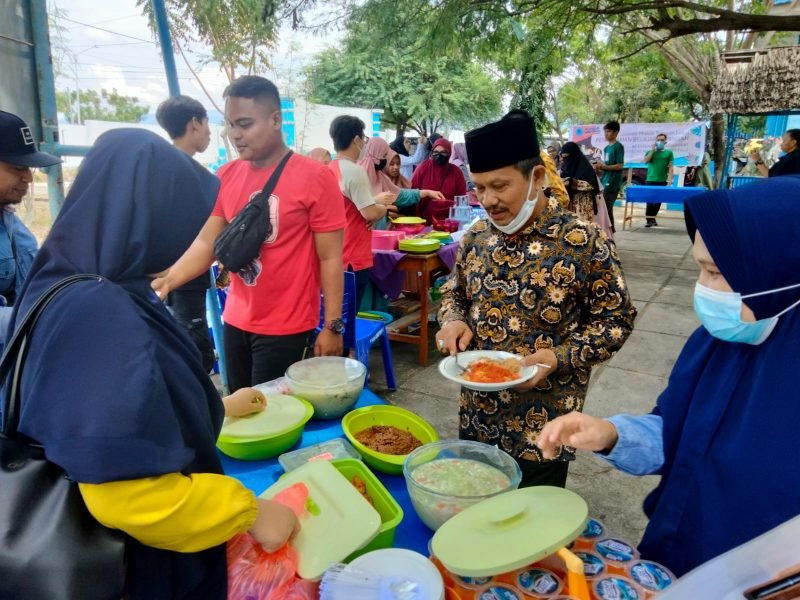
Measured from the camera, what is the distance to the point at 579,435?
116 centimetres

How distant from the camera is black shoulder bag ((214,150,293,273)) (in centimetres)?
212

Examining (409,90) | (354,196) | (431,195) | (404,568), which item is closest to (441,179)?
(431,195)

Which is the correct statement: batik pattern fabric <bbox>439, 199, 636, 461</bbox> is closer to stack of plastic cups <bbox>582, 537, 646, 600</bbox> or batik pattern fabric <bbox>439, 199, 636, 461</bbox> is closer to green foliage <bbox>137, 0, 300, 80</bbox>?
stack of plastic cups <bbox>582, 537, 646, 600</bbox>

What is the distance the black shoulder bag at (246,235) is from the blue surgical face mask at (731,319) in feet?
5.50

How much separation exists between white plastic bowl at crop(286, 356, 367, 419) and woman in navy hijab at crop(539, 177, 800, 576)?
2.54 feet

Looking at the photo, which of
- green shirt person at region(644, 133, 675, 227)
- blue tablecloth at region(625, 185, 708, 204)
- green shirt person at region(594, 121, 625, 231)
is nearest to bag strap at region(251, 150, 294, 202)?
green shirt person at region(594, 121, 625, 231)

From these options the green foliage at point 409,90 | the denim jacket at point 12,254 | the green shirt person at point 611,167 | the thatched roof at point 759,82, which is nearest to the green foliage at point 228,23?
the denim jacket at point 12,254

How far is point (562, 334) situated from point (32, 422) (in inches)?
58.1

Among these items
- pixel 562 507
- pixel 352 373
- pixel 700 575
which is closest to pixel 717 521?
pixel 562 507

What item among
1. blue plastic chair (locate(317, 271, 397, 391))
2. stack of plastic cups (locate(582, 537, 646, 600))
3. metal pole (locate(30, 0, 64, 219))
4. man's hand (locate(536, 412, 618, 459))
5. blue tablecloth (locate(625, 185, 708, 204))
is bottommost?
blue plastic chair (locate(317, 271, 397, 391))

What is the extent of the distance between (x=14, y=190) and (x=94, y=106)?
6407 mm

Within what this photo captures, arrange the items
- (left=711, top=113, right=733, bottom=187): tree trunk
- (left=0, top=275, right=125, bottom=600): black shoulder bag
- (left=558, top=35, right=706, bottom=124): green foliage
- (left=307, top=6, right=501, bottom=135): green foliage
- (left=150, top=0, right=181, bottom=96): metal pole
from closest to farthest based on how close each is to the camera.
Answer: (left=0, top=275, right=125, bottom=600): black shoulder bag → (left=150, top=0, right=181, bottom=96): metal pole → (left=711, top=113, right=733, bottom=187): tree trunk → (left=558, top=35, right=706, bottom=124): green foliage → (left=307, top=6, right=501, bottom=135): green foliage

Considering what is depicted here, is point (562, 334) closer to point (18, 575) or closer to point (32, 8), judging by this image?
point (18, 575)

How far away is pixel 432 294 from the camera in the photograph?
6004 millimetres
